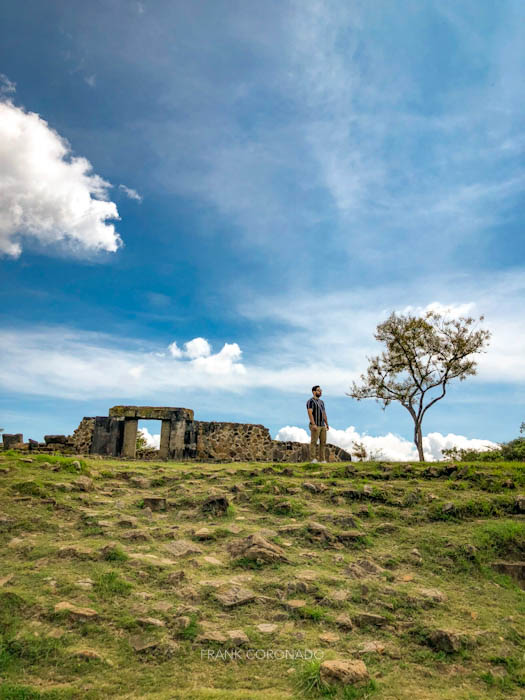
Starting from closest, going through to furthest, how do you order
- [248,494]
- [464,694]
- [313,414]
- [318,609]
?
[464,694]
[318,609]
[248,494]
[313,414]

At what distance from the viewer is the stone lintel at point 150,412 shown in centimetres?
1883

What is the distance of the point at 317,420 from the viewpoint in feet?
44.7

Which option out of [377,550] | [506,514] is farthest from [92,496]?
[506,514]

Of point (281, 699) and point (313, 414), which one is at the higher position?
point (313, 414)

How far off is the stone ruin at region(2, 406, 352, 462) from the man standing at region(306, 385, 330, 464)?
433 cm

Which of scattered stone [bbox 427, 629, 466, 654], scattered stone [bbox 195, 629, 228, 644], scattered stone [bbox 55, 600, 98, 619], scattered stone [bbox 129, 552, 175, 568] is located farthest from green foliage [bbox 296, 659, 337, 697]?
scattered stone [bbox 129, 552, 175, 568]

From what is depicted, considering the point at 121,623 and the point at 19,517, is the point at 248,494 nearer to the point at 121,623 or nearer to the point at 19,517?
the point at 19,517

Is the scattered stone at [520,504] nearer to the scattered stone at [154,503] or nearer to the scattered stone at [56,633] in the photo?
the scattered stone at [154,503]

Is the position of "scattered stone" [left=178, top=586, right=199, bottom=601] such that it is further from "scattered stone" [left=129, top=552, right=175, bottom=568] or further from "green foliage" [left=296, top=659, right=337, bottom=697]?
"green foliage" [left=296, top=659, right=337, bottom=697]

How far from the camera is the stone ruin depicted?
1873 centimetres

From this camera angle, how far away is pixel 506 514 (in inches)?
330

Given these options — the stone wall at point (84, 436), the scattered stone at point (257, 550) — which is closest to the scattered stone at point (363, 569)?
the scattered stone at point (257, 550)

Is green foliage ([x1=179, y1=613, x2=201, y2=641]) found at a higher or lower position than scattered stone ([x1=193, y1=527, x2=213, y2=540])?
lower

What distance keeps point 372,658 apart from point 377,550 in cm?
263
